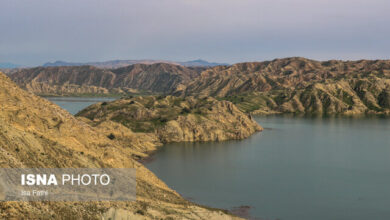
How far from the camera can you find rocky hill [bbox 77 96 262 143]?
158750mm

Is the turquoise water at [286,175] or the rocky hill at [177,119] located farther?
the rocky hill at [177,119]

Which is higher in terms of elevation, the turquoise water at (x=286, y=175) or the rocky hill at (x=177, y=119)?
the rocky hill at (x=177, y=119)

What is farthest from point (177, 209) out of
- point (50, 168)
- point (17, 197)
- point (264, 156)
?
point (264, 156)

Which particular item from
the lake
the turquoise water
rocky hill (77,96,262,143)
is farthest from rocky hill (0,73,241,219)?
rocky hill (77,96,262,143)

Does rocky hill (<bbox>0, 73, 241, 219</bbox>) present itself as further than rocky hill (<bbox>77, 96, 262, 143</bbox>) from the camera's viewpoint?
No

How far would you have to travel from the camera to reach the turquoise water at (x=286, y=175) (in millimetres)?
73125

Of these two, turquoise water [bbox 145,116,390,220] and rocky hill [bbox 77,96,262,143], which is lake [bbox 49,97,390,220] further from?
rocky hill [bbox 77,96,262,143]

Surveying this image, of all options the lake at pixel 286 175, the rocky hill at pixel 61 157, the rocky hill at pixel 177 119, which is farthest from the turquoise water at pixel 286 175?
the rocky hill at pixel 61 157

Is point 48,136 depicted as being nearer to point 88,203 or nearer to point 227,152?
point 88,203

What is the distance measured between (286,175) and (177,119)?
7565cm

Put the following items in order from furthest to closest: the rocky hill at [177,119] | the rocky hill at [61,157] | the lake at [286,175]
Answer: the rocky hill at [177,119] < the lake at [286,175] < the rocky hill at [61,157]

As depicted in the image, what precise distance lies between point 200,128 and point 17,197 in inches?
5070

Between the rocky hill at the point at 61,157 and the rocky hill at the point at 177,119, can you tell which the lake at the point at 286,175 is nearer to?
the rocky hill at the point at 177,119

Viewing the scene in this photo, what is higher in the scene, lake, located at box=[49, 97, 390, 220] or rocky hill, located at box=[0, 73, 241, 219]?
rocky hill, located at box=[0, 73, 241, 219]
